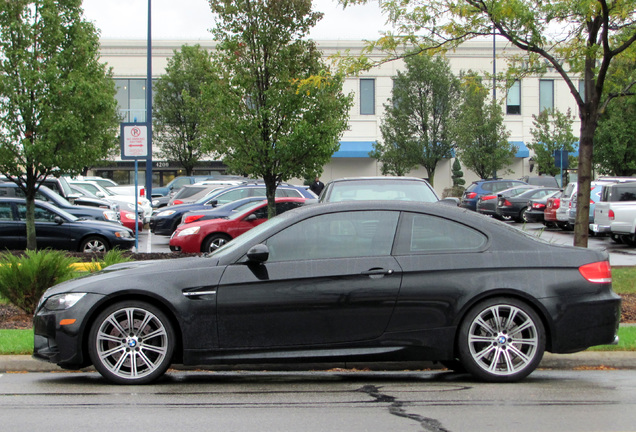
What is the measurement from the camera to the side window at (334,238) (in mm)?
6699

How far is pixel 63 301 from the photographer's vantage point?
6617 mm

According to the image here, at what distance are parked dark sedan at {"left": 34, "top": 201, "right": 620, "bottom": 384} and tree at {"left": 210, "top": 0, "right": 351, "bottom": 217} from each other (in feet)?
32.2

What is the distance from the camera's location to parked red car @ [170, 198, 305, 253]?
1803 centimetres

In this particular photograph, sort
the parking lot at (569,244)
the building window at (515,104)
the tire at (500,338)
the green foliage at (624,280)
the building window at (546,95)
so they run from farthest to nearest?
Result: the building window at (546,95) < the building window at (515,104) < the parking lot at (569,244) < the green foliage at (624,280) < the tire at (500,338)

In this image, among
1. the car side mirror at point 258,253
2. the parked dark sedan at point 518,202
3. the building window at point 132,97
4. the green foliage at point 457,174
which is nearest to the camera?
the car side mirror at point 258,253

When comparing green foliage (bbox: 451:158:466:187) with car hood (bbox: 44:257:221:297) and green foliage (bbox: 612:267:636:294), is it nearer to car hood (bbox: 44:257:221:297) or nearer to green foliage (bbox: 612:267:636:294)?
green foliage (bbox: 612:267:636:294)

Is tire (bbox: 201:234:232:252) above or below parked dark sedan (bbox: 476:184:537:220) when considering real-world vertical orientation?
below

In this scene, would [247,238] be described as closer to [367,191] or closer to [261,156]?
[367,191]

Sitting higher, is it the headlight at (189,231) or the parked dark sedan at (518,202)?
the parked dark sedan at (518,202)

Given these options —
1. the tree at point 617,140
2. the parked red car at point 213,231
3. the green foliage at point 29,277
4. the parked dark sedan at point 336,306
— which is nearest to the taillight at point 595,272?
the parked dark sedan at point 336,306

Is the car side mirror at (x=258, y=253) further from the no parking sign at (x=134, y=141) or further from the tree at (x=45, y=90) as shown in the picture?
the no parking sign at (x=134, y=141)

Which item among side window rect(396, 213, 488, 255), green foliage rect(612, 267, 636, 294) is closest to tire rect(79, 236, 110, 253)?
green foliage rect(612, 267, 636, 294)

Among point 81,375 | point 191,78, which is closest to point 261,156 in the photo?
point 81,375

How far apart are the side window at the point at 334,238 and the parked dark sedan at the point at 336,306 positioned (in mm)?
11
